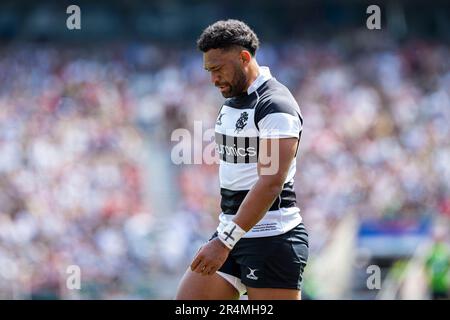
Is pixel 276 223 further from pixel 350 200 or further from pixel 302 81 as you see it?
pixel 302 81

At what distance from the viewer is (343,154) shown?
611 inches

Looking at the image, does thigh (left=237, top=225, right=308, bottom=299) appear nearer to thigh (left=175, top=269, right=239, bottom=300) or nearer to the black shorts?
the black shorts

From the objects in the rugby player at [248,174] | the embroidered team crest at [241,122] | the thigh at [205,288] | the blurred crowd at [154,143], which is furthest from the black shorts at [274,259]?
the blurred crowd at [154,143]

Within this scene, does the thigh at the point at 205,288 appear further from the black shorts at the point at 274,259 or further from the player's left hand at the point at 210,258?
the player's left hand at the point at 210,258

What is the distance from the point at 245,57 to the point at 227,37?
0.16m

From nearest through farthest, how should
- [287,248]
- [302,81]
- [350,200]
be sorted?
[287,248] < [350,200] < [302,81]

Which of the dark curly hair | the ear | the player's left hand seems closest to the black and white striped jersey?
the ear

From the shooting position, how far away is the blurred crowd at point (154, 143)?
13.9 meters

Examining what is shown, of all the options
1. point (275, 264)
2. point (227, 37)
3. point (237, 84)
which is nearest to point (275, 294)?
point (275, 264)

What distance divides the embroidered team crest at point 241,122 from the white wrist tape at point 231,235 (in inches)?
23.1

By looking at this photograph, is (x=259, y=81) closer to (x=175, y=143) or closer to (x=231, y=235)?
(x=231, y=235)

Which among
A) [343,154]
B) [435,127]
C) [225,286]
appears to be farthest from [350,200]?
[225,286]

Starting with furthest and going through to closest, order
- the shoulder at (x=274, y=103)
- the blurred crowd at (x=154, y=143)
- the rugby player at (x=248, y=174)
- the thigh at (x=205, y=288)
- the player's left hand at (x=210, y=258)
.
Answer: the blurred crowd at (x=154, y=143) < the thigh at (x=205, y=288) < the rugby player at (x=248, y=174) < the shoulder at (x=274, y=103) < the player's left hand at (x=210, y=258)

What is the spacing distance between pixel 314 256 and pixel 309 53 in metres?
6.12
